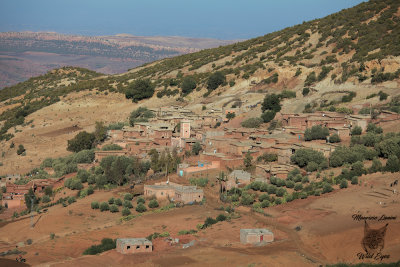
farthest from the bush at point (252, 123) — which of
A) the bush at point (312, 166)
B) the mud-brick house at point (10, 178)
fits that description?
the mud-brick house at point (10, 178)

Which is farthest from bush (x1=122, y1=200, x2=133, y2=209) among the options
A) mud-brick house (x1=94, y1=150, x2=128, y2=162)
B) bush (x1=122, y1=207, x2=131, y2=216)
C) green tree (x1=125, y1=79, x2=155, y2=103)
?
green tree (x1=125, y1=79, x2=155, y2=103)

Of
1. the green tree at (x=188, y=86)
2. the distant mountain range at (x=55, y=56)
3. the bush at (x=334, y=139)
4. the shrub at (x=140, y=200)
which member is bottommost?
the shrub at (x=140, y=200)

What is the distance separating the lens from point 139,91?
66.4 metres

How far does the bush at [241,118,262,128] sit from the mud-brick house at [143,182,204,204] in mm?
12408

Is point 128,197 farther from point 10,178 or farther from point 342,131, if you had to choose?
point 342,131

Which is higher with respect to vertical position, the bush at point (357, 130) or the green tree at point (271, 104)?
the green tree at point (271, 104)

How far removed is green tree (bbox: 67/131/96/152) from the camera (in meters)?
50.6

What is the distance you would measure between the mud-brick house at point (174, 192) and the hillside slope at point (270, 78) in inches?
607

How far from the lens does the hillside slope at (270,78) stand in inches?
2007

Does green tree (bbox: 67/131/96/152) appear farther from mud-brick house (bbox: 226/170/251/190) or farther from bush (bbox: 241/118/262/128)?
mud-brick house (bbox: 226/170/251/190)

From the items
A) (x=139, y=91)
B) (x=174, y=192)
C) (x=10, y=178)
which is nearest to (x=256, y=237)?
(x=174, y=192)

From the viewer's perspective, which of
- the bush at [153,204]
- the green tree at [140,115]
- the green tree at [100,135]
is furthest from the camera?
the green tree at [140,115]

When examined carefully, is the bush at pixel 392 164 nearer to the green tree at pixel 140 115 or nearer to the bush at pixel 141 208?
the bush at pixel 141 208

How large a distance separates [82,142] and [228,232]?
2507 centimetres
